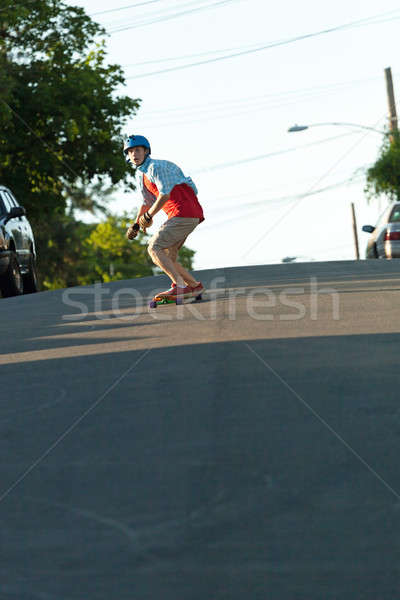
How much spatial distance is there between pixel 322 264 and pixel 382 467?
13.6 meters

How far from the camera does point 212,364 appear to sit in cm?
700

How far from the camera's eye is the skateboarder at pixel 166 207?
1064 centimetres

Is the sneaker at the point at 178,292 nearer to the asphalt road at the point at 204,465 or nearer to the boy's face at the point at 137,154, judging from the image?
the boy's face at the point at 137,154

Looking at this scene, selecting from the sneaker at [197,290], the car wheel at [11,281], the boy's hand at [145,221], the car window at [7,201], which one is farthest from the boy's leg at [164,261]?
the car window at [7,201]

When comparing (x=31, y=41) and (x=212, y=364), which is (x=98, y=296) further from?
(x=31, y=41)

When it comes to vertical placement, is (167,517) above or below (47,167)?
below

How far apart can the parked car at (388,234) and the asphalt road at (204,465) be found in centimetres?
1221

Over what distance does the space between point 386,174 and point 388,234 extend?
25126mm

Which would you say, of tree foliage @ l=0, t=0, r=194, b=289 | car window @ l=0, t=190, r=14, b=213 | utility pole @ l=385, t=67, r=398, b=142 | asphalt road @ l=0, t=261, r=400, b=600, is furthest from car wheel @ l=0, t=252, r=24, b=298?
utility pole @ l=385, t=67, r=398, b=142

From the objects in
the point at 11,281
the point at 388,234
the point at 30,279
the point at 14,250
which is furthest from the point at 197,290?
the point at 388,234

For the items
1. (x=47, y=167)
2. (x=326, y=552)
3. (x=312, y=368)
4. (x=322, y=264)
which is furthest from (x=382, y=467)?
(x=47, y=167)

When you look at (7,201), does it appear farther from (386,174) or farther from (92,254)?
(92,254)

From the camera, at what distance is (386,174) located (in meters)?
45.2

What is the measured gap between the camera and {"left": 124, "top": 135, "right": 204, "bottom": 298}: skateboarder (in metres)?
10.6
